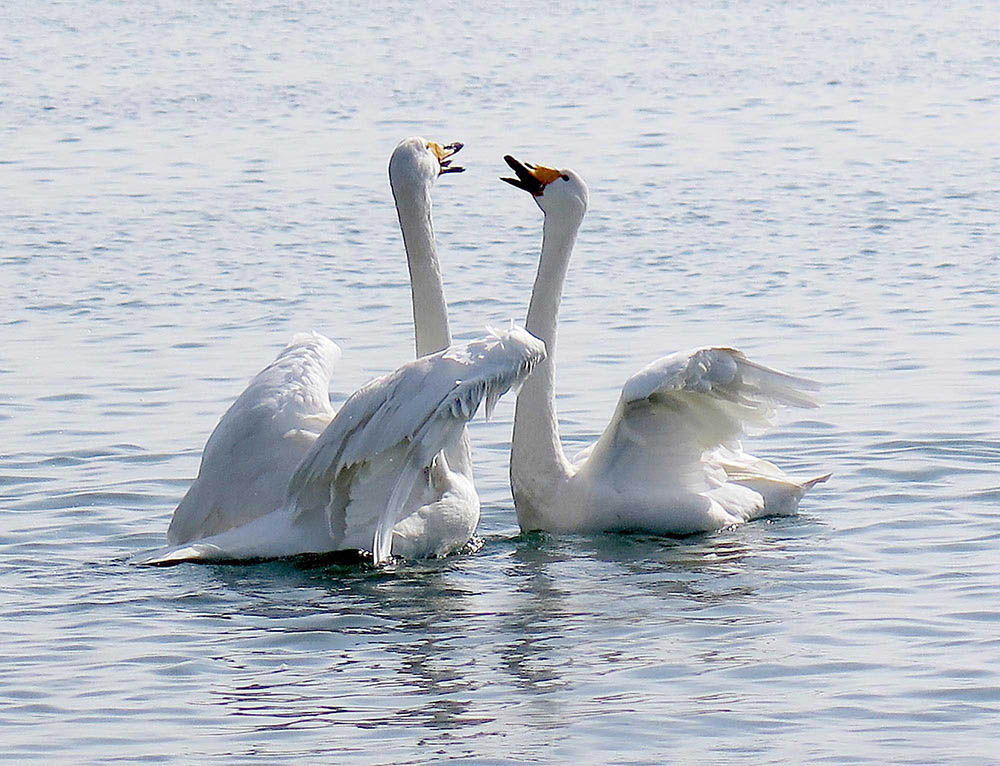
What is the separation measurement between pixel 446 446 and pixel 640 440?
1.35m

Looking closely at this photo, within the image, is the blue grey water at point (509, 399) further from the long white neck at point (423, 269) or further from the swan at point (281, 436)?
the long white neck at point (423, 269)

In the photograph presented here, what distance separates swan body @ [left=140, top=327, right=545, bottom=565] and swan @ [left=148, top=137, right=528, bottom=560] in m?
0.06

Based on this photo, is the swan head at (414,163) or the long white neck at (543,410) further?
the swan head at (414,163)

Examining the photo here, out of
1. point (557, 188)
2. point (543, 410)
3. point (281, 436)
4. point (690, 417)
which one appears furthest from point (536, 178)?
point (281, 436)

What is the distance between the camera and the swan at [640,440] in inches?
360

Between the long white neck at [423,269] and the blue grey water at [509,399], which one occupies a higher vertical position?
the long white neck at [423,269]

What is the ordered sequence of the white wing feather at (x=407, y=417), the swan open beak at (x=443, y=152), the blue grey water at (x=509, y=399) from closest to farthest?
the blue grey water at (x=509, y=399), the white wing feather at (x=407, y=417), the swan open beak at (x=443, y=152)

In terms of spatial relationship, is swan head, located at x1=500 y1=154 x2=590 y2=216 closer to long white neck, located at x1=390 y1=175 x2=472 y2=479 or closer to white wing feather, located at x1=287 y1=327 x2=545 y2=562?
long white neck, located at x1=390 y1=175 x2=472 y2=479

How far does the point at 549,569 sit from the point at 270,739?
2.38m

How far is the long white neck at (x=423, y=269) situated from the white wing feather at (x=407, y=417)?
3.61 ft

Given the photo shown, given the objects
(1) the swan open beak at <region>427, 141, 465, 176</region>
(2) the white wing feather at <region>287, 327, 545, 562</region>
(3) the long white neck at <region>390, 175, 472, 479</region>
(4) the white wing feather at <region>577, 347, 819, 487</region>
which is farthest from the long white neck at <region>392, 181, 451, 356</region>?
(2) the white wing feather at <region>287, 327, 545, 562</region>

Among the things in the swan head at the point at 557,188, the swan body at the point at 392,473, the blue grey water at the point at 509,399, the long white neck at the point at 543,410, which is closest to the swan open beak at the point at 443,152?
the swan head at the point at 557,188

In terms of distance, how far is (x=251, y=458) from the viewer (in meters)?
8.69

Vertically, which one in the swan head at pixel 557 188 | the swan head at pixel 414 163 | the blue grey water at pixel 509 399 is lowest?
the blue grey water at pixel 509 399
